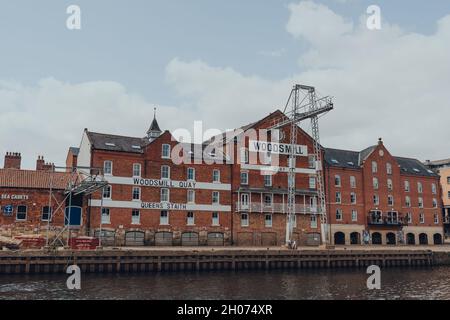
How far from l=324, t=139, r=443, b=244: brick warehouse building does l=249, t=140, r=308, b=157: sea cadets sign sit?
5.56 meters

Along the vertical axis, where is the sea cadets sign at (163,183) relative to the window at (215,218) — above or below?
above

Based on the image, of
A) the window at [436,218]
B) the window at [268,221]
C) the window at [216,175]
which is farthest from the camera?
the window at [436,218]

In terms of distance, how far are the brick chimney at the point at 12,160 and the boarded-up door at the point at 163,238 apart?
1723cm

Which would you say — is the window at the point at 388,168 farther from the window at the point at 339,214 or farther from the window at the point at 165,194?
the window at the point at 165,194

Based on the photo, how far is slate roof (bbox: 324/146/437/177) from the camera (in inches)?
2525

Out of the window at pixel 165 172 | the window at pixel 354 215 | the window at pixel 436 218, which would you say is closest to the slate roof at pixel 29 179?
the window at pixel 165 172

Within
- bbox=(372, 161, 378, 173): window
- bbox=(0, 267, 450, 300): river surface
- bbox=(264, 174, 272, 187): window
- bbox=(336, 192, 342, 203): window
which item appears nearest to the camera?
bbox=(0, 267, 450, 300): river surface

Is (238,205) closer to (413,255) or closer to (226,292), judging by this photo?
(413,255)

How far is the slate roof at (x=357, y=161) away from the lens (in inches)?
2525

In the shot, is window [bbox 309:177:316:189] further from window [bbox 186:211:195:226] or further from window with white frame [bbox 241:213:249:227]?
window [bbox 186:211:195:226]

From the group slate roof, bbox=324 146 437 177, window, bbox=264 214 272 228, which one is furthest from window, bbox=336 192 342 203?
window, bbox=264 214 272 228

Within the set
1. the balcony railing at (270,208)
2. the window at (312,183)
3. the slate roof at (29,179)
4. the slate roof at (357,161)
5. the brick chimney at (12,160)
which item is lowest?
the balcony railing at (270,208)

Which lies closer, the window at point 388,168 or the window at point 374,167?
the window at point 374,167

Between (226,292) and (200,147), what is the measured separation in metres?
28.2
